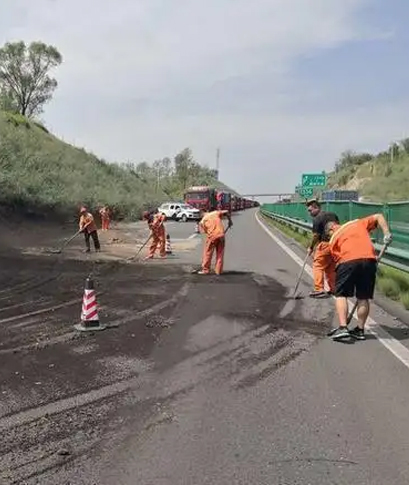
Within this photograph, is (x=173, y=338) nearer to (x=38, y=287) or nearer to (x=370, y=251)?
(x=370, y=251)

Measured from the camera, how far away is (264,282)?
13.5m

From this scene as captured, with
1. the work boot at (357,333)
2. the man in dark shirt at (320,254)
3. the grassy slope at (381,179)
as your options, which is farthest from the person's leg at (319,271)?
the grassy slope at (381,179)

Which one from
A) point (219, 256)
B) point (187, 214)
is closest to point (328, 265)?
point (219, 256)

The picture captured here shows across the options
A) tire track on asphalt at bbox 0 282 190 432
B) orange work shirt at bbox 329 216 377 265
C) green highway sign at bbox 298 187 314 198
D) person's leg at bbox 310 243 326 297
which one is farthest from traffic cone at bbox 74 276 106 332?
green highway sign at bbox 298 187 314 198

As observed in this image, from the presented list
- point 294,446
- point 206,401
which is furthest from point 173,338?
point 294,446

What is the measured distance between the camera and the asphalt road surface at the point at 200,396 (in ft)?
13.8

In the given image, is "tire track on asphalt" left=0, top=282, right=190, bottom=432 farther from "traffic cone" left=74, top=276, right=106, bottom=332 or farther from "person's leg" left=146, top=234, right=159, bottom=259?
"person's leg" left=146, top=234, right=159, bottom=259

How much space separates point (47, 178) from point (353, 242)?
38.7 metres

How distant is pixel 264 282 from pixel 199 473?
9.47 m

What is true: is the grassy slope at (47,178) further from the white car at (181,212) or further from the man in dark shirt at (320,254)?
the man in dark shirt at (320,254)

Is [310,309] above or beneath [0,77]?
beneath

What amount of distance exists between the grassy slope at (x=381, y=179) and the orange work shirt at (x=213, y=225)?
42.1m

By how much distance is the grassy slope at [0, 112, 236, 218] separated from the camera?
3588 centimetres

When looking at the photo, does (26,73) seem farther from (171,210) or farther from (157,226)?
(157,226)
